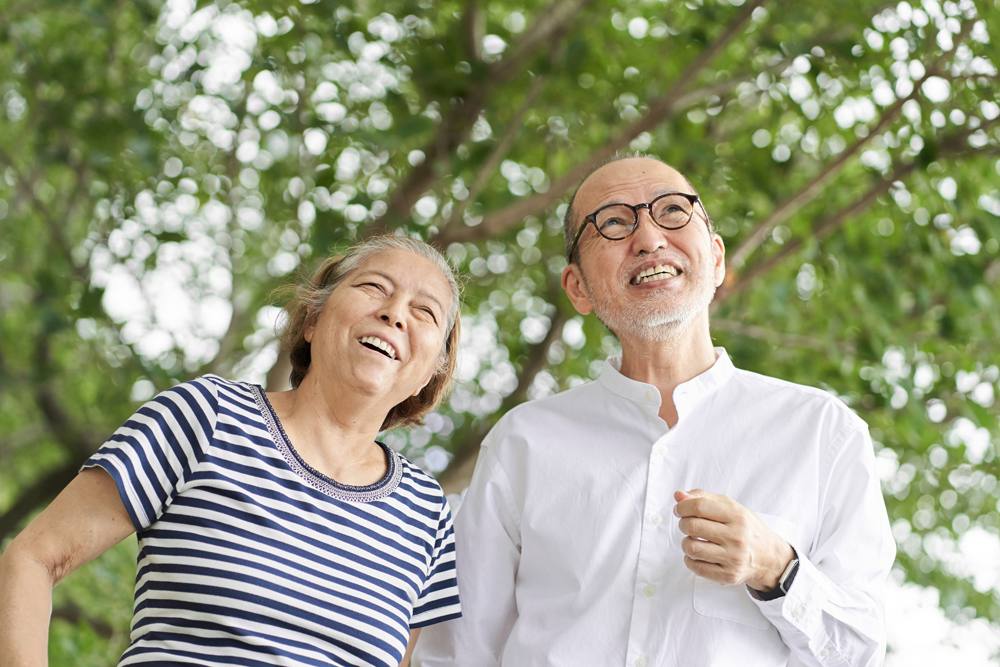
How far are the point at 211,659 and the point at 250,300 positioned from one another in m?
4.26

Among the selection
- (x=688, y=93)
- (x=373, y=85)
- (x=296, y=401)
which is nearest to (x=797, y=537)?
(x=296, y=401)

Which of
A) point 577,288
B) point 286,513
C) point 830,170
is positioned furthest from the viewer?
point 830,170

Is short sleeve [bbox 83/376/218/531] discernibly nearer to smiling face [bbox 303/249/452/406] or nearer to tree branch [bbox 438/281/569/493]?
smiling face [bbox 303/249/452/406]

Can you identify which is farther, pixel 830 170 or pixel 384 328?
pixel 830 170

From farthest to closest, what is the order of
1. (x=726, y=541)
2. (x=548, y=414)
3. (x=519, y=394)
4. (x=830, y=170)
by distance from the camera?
1. (x=519, y=394)
2. (x=830, y=170)
3. (x=548, y=414)
4. (x=726, y=541)

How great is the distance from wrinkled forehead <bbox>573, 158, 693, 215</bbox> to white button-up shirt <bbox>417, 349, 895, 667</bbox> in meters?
0.39

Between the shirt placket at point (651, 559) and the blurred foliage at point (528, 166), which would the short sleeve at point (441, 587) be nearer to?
the shirt placket at point (651, 559)

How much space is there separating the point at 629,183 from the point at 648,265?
23 centimetres

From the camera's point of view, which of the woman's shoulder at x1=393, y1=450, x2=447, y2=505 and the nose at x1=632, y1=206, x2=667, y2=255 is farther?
the nose at x1=632, y1=206, x2=667, y2=255

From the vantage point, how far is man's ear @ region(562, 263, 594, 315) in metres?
2.60

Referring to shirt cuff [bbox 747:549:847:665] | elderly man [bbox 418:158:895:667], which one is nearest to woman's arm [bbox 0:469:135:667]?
elderly man [bbox 418:158:895:667]

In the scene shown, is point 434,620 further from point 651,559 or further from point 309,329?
point 309,329

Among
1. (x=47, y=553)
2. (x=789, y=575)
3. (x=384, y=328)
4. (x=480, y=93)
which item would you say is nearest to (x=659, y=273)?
(x=384, y=328)

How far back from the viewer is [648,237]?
7.93 feet
